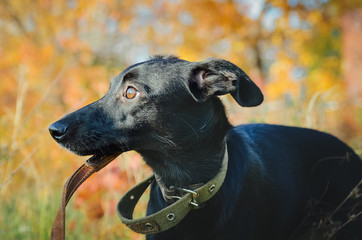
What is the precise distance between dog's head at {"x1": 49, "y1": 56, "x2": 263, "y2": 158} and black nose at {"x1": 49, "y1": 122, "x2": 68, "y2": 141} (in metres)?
0.04

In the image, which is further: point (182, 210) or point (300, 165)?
point (300, 165)

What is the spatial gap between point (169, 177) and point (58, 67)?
29.8 ft

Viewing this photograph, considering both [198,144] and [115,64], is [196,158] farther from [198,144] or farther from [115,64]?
[115,64]

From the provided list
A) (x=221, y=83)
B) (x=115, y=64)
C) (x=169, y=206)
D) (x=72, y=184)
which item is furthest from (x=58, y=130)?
(x=115, y=64)

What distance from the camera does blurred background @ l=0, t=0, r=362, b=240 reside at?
157 inches

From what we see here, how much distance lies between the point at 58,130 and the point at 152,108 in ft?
1.81

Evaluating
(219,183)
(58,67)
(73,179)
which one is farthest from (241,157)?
(58,67)

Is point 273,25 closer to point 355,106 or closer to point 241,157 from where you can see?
point 355,106

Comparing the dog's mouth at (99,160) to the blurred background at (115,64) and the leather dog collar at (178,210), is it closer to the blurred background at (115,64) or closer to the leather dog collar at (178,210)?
the leather dog collar at (178,210)

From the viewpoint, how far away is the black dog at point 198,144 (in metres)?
2.04

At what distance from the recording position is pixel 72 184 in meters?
1.92

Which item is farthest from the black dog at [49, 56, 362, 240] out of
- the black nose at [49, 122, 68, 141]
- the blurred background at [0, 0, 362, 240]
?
the blurred background at [0, 0, 362, 240]

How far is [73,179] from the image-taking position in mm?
1936

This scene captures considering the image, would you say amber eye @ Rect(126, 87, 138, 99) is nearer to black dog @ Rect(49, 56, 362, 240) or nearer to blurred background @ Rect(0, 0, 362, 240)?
black dog @ Rect(49, 56, 362, 240)
